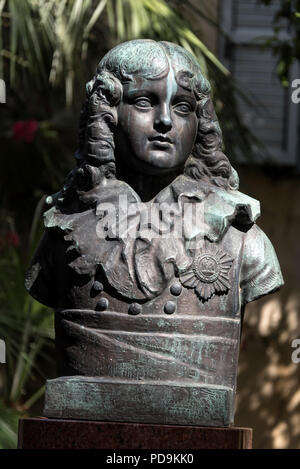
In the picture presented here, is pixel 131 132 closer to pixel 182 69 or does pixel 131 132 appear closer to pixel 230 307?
pixel 182 69

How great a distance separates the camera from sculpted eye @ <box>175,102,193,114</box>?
466cm

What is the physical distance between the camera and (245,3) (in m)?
9.99

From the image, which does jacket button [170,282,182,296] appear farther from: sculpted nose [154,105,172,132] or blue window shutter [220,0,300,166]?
blue window shutter [220,0,300,166]

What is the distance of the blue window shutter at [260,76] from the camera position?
9.95 meters

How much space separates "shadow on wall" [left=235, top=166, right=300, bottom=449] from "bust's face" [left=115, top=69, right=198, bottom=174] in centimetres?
462

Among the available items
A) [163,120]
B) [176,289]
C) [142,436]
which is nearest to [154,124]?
[163,120]

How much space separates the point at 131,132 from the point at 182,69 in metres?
0.29

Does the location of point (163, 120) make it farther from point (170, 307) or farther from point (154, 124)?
point (170, 307)

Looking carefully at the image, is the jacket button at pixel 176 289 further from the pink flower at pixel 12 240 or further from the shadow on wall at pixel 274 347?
the shadow on wall at pixel 274 347

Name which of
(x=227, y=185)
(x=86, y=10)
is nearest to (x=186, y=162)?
(x=227, y=185)

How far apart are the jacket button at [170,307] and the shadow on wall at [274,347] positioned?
188 inches

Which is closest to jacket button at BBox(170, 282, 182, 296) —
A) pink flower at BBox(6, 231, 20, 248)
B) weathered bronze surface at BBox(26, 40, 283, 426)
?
weathered bronze surface at BBox(26, 40, 283, 426)

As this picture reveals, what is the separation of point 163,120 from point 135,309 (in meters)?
0.66
